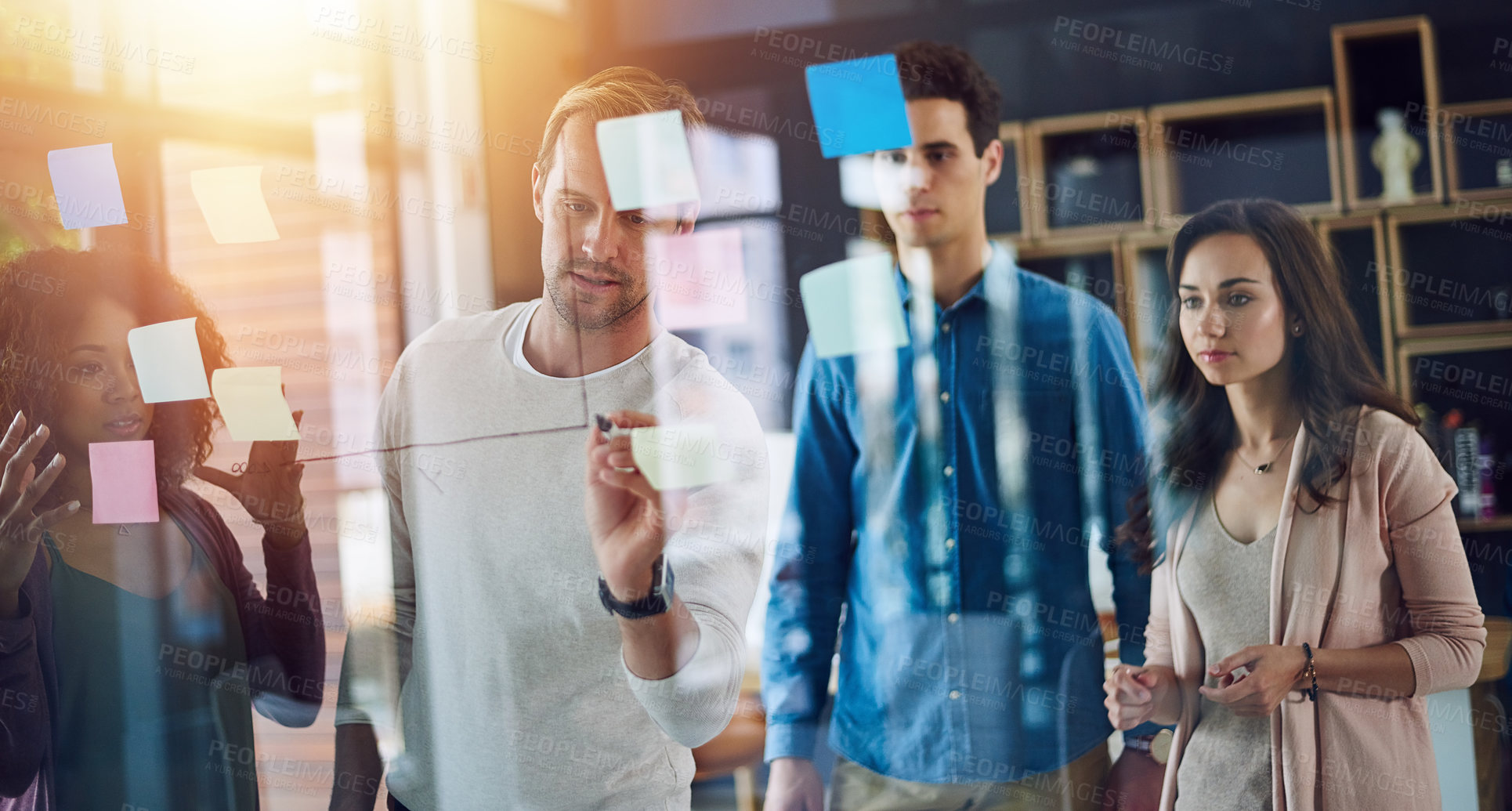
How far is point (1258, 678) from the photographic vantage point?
1.35 metres

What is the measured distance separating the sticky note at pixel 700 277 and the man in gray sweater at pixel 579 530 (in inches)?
1.2

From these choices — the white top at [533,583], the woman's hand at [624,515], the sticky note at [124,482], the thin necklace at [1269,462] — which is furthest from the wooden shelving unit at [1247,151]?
the sticky note at [124,482]

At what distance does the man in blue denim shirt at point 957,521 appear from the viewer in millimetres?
1428

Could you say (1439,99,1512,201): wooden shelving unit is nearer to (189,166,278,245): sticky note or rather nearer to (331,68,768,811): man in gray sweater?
(331,68,768,811): man in gray sweater

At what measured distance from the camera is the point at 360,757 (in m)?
1.69

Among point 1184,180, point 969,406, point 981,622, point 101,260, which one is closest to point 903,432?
point 969,406

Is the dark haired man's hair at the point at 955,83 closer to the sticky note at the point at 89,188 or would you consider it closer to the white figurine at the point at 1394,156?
the white figurine at the point at 1394,156

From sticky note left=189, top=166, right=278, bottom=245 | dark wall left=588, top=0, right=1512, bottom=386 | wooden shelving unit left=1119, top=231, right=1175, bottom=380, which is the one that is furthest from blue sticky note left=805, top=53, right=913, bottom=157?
sticky note left=189, top=166, right=278, bottom=245

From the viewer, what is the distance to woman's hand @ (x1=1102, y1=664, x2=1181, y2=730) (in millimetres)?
1391

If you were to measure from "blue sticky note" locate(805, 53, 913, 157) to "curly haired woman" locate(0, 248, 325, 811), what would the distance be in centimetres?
108

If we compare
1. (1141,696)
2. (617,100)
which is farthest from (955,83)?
(1141,696)

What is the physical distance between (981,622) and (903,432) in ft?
0.96

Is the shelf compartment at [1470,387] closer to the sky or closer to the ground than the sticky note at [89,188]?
closer to the ground

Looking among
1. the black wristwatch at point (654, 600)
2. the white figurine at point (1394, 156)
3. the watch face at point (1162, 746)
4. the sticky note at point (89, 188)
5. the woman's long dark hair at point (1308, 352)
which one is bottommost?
the watch face at point (1162, 746)
